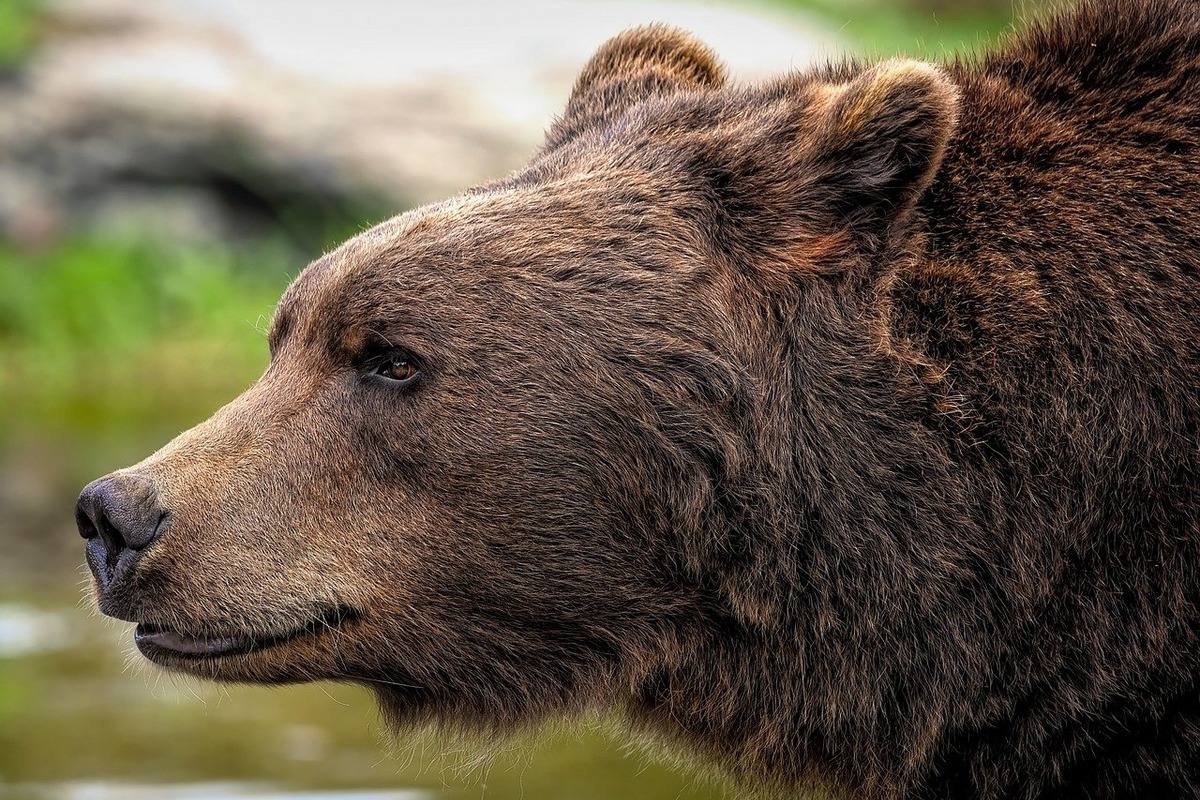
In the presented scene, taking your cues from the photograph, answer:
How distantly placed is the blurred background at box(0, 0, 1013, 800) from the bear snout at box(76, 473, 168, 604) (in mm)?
2821

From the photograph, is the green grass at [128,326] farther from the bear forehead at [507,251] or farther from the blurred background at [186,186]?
the bear forehead at [507,251]

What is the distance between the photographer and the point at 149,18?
15.0 metres

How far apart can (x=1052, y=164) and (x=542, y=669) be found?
1862 mm

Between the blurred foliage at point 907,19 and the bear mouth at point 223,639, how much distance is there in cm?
1668

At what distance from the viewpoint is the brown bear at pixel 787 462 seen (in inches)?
163

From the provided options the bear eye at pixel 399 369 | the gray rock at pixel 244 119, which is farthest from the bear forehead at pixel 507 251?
the gray rock at pixel 244 119

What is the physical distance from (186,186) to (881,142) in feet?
36.8

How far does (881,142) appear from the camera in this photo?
419cm

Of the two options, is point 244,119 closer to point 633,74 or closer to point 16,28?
point 16,28

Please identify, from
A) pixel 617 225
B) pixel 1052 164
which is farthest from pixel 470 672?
pixel 1052 164

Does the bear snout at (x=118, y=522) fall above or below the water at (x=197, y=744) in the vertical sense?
above

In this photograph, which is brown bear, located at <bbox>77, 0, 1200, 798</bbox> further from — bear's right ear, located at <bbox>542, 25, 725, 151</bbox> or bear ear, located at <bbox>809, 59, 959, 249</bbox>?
bear's right ear, located at <bbox>542, 25, 725, 151</bbox>

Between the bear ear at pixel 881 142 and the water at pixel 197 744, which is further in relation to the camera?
the water at pixel 197 744

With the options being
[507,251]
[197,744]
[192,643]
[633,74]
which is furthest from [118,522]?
[197,744]
